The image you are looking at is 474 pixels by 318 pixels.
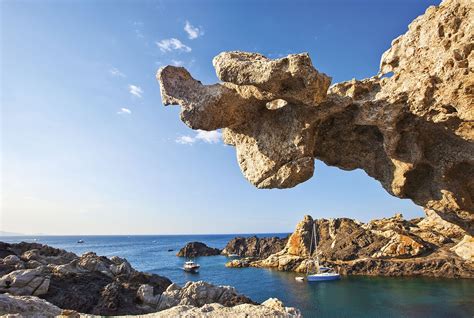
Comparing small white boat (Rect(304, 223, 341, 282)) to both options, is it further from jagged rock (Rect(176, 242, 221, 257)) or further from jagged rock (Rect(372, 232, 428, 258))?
jagged rock (Rect(176, 242, 221, 257))

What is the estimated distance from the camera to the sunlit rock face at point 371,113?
35.7 ft

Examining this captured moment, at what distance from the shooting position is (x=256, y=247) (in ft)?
283

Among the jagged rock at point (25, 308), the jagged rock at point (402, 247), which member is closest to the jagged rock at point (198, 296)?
the jagged rock at point (25, 308)

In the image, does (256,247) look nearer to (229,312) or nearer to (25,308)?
(229,312)

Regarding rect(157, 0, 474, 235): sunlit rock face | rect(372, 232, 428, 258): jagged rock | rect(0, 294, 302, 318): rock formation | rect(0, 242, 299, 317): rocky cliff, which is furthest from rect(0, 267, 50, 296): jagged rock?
rect(372, 232, 428, 258): jagged rock

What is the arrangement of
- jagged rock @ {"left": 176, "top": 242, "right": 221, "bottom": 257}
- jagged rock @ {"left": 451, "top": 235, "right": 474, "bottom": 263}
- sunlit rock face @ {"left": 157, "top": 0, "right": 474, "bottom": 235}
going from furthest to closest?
jagged rock @ {"left": 176, "top": 242, "right": 221, "bottom": 257} < jagged rock @ {"left": 451, "top": 235, "right": 474, "bottom": 263} < sunlit rock face @ {"left": 157, "top": 0, "right": 474, "bottom": 235}

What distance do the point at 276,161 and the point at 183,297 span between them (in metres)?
7.86

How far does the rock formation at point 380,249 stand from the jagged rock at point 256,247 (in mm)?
15184

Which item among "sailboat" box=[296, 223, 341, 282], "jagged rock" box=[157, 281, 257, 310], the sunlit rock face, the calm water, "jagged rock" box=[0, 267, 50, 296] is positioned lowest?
the calm water

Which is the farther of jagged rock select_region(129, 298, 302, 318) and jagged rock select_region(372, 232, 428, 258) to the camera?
jagged rock select_region(372, 232, 428, 258)

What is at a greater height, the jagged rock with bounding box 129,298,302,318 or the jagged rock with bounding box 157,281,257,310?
the jagged rock with bounding box 129,298,302,318

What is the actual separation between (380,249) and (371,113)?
4502 centimetres

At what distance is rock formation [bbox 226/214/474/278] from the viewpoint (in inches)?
1732

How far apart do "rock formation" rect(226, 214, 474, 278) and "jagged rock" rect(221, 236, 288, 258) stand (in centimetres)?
1518
